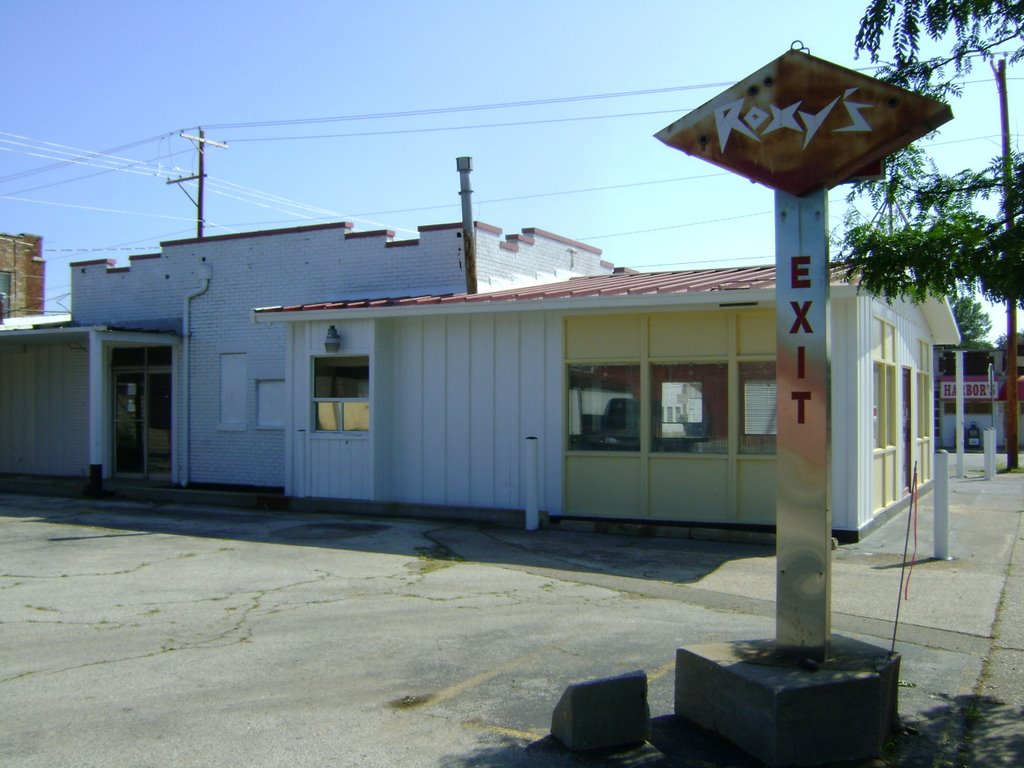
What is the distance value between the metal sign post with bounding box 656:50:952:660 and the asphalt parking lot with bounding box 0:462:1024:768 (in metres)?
0.98

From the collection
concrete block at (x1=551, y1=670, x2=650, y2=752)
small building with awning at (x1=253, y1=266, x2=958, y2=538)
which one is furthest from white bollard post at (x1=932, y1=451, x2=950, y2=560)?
concrete block at (x1=551, y1=670, x2=650, y2=752)

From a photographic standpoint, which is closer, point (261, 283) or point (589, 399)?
point (589, 399)

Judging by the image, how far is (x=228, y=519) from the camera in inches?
576

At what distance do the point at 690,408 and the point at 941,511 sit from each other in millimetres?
3400

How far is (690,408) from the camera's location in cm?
1318

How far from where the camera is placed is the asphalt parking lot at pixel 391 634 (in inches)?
208

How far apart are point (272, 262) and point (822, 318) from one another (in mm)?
14261

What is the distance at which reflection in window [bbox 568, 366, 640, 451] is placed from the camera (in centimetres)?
1349

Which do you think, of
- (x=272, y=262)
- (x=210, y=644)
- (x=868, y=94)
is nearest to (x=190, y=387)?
(x=272, y=262)

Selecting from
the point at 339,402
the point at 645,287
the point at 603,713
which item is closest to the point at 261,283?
the point at 339,402

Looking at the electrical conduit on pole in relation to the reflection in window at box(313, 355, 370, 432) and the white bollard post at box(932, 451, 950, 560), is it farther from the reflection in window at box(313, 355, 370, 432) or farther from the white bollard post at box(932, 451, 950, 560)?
the white bollard post at box(932, 451, 950, 560)

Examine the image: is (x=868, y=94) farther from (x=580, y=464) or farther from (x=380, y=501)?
(x=380, y=501)

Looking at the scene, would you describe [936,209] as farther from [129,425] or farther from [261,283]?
[129,425]

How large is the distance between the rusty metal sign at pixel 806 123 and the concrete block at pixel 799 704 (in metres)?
2.64
